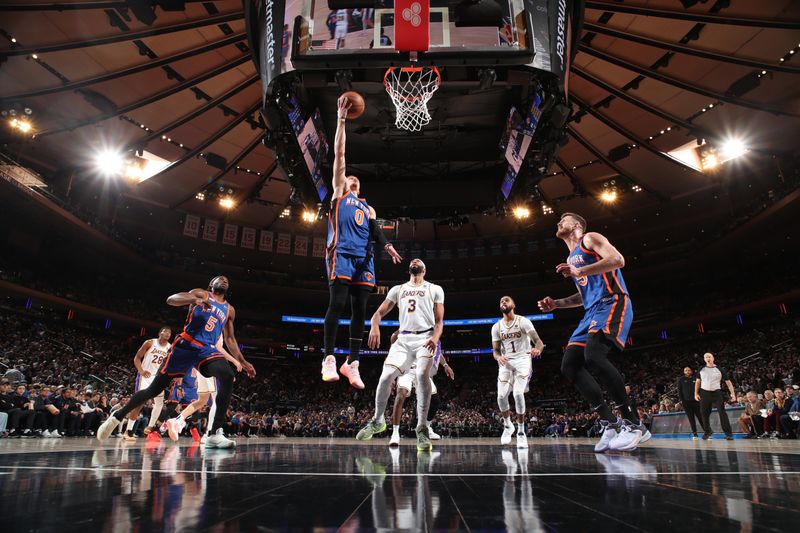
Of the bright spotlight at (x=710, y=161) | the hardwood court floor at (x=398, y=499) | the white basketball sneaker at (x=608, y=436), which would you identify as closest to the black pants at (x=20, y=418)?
the hardwood court floor at (x=398, y=499)

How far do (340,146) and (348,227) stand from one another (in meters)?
0.90

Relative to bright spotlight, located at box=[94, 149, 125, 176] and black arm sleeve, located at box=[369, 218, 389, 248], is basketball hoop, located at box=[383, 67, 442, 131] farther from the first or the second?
bright spotlight, located at box=[94, 149, 125, 176]

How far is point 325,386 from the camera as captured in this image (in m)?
32.1

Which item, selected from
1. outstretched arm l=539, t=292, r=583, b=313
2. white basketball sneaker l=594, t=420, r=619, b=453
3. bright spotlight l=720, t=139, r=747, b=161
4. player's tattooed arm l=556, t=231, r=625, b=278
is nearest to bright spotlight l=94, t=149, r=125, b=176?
outstretched arm l=539, t=292, r=583, b=313

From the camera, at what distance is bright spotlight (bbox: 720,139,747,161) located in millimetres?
17439

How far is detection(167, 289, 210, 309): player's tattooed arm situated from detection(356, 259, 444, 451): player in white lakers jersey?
1.97 m

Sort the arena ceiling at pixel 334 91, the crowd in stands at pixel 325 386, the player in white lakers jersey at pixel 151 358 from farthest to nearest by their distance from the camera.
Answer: the crowd in stands at pixel 325 386 < the arena ceiling at pixel 334 91 < the player in white lakers jersey at pixel 151 358

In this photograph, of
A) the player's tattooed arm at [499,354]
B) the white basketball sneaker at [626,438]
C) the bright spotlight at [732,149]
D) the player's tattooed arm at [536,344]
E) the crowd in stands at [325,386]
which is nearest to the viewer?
the white basketball sneaker at [626,438]

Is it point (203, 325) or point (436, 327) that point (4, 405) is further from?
point (436, 327)

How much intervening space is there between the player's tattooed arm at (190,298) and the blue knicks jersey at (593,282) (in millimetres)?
4159

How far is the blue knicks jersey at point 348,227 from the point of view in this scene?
518 centimetres

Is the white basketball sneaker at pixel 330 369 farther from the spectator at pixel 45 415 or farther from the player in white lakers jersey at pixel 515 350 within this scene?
the spectator at pixel 45 415

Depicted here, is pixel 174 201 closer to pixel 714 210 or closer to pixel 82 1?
pixel 82 1

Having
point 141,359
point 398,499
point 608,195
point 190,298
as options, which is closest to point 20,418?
point 141,359
